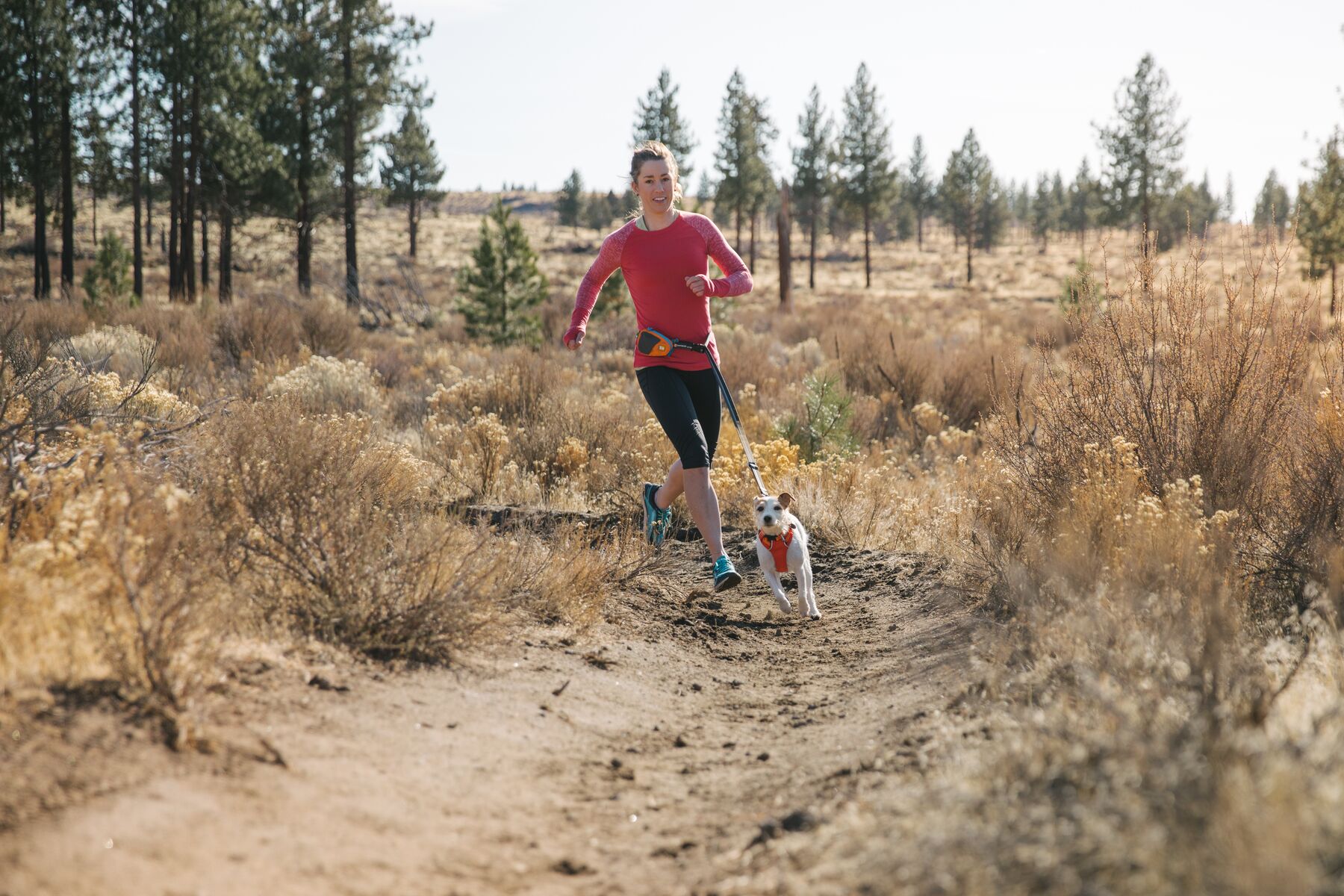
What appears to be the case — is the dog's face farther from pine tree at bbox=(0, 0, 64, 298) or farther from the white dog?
pine tree at bbox=(0, 0, 64, 298)

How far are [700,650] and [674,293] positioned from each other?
190 centimetres

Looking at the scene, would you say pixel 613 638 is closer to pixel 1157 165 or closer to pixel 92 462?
pixel 92 462

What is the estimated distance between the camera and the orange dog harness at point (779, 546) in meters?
5.13

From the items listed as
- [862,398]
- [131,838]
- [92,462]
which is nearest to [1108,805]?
[131,838]

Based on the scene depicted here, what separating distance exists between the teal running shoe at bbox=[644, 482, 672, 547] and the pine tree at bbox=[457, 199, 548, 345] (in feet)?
59.5

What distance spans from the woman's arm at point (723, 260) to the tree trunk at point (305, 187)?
2399 cm

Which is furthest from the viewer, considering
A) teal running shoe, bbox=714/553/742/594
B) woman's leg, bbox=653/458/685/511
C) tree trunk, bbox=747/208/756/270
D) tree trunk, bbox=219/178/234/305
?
tree trunk, bbox=747/208/756/270

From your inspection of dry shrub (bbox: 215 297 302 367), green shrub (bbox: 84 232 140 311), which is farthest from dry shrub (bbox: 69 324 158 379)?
green shrub (bbox: 84 232 140 311)

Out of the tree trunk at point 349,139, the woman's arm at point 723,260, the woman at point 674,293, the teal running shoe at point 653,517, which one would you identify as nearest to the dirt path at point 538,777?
the woman at point 674,293

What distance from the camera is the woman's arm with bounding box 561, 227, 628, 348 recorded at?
520 cm

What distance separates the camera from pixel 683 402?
5168 millimetres

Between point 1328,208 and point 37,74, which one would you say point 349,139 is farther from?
point 1328,208

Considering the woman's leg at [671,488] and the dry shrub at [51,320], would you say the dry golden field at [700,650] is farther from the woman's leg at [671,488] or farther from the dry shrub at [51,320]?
the dry shrub at [51,320]

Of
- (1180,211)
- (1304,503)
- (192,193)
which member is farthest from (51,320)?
(1180,211)
